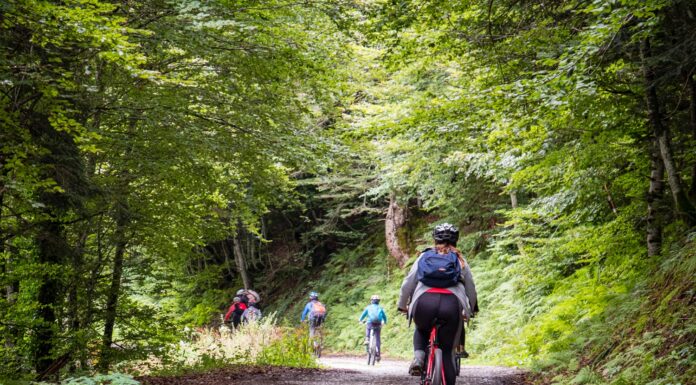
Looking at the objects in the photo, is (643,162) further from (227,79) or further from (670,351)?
(227,79)

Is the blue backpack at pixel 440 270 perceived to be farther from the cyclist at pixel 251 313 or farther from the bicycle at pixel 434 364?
the cyclist at pixel 251 313

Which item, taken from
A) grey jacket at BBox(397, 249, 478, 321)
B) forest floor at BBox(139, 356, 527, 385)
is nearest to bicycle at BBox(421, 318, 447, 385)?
grey jacket at BBox(397, 249, 478, 321)

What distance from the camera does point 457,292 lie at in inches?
228

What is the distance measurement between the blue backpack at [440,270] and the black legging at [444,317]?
12cm

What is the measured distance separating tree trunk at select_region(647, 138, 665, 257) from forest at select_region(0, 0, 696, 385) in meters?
0.03

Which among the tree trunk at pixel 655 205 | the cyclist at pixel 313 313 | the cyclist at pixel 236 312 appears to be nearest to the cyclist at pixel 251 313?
the cyclist at pixel 236 312

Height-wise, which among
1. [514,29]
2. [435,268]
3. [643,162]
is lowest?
[435,268]

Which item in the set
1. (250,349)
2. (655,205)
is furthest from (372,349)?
(655,205)

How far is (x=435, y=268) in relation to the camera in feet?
18.9

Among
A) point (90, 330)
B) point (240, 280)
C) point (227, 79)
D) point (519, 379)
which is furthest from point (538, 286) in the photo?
point (240, 280)

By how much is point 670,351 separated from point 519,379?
11.8ft

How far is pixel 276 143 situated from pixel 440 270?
487 cm

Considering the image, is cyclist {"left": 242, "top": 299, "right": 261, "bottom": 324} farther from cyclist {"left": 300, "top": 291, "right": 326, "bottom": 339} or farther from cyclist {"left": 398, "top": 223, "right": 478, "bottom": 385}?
cyclist {"left": 398, "top": 223, "right": 478, "bottom": 385}

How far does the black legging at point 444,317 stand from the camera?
5695 mm
